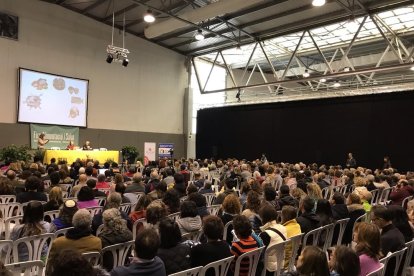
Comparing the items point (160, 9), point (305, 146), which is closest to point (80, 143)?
point (160, 9)

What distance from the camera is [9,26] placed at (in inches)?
560

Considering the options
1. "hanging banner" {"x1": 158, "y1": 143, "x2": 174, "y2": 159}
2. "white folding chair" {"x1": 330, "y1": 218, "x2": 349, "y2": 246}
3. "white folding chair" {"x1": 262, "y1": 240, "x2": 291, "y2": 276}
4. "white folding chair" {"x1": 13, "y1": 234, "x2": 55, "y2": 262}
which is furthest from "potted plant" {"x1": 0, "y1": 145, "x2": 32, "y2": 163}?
"white folding chair" {"x1": 262, "y1": 240, "x2": 291, "y2": 276}

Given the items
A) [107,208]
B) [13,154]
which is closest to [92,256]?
[107,208]

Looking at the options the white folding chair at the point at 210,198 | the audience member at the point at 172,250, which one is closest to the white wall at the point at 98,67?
the white folding chair at the point at 210,198

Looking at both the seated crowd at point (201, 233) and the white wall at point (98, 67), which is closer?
the seated crowd at point (201, 233)

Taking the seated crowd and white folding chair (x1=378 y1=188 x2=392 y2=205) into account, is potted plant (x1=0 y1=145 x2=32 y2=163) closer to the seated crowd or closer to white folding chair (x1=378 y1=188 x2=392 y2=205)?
the seated crowd

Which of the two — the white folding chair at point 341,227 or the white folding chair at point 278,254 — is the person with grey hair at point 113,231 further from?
the white folding chair at point 341,227

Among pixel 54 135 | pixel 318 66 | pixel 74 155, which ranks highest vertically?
pixel 318 66

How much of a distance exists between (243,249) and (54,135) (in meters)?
14.1

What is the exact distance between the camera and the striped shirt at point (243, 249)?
10.4 ft

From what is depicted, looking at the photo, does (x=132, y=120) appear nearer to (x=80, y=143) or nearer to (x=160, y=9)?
(x=80, y=143)

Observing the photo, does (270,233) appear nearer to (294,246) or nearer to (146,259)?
(294,246)

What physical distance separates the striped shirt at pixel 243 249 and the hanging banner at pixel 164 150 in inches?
664

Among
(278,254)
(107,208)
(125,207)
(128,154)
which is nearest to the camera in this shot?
(278,254)
